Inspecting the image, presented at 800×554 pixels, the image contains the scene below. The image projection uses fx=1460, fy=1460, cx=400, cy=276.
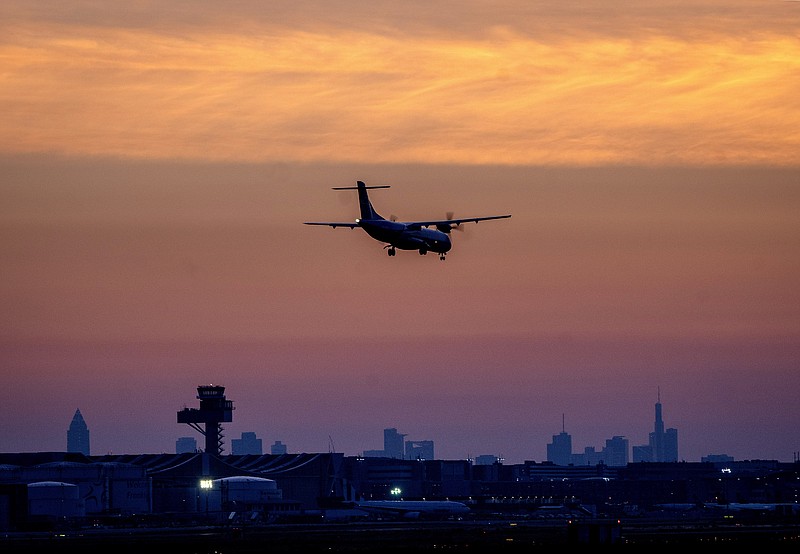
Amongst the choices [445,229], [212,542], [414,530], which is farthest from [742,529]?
[212,542]

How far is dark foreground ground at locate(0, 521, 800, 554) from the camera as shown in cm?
12719

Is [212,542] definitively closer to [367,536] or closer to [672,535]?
[367,536]

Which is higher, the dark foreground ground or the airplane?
the airplane

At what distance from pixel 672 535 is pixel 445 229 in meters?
43.3

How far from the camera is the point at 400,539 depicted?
153 meters

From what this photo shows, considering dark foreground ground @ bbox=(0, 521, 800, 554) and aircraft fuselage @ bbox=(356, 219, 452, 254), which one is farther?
aircraft fuselage @ bbox=(356, 219, 452, 254)

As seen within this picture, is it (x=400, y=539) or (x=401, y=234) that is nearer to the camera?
(x=400, y=539)

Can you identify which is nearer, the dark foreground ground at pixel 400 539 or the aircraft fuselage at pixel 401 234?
the dark foreground ground at pixel 400 539

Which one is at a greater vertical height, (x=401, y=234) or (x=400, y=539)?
(x=401, y=234)

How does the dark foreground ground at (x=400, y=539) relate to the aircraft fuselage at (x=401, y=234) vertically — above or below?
below

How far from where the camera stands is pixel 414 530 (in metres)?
180

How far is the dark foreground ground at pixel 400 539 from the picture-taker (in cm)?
12719

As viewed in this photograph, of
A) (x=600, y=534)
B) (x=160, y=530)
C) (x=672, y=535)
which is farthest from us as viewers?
(x=160, y=530)

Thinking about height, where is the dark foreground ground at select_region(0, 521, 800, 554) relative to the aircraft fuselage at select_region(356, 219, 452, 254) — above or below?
below
